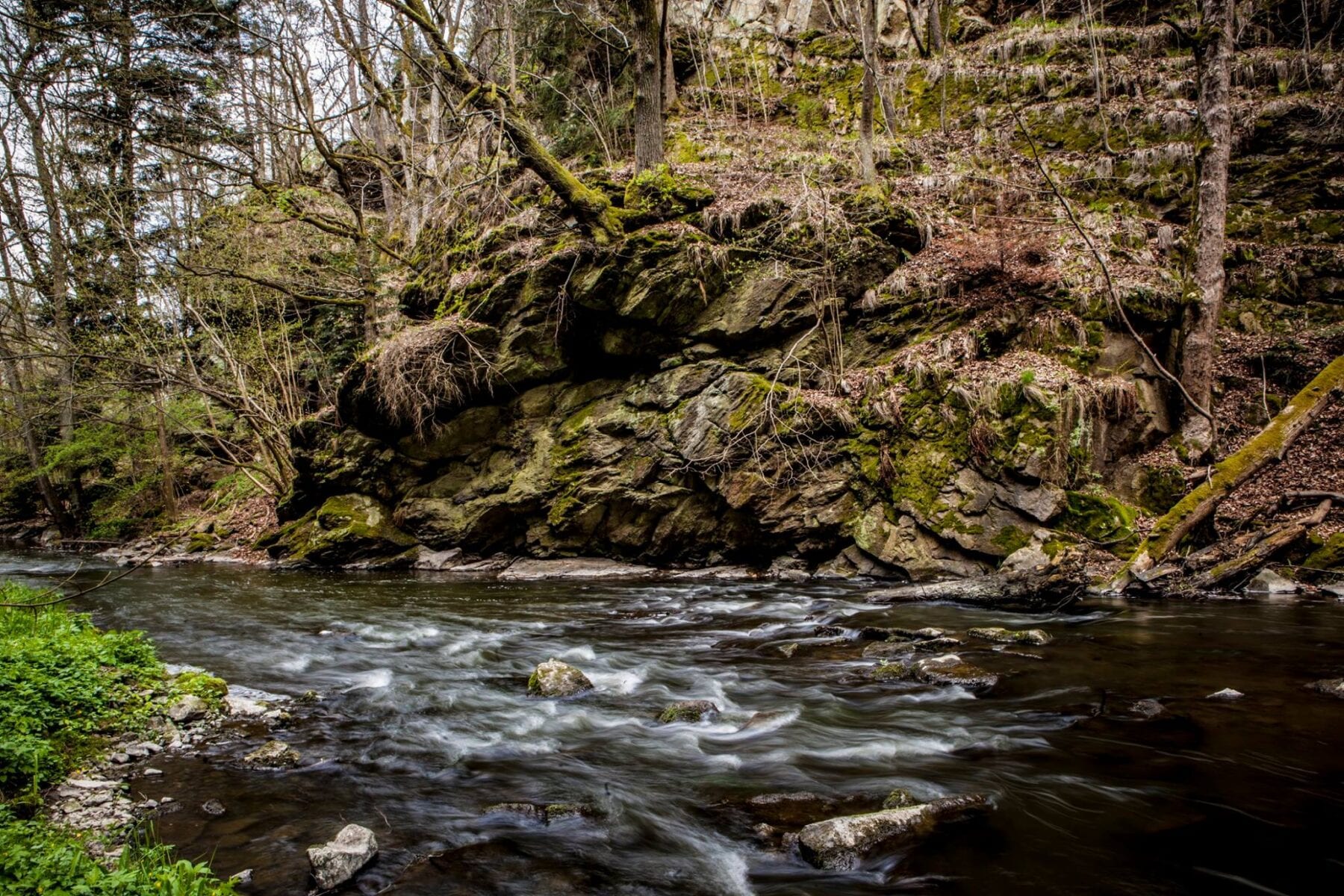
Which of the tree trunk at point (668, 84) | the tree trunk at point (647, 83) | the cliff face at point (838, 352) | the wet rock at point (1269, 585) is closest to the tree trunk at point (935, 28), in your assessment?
the cliff face at point (838, 352)

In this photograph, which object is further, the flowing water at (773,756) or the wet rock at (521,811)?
the wet rock at (521,811)

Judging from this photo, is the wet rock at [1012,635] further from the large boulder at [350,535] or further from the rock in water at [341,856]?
the large boulder at [350,535]

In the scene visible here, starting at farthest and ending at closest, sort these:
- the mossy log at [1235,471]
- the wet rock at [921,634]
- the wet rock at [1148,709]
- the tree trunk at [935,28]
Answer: the tree trunk at [935,28], the mossy log at [1235,471], the wet rock at [921,634], the wet rock at [1148,709]

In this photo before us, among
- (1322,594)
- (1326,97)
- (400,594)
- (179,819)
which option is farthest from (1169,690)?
(1326,97)

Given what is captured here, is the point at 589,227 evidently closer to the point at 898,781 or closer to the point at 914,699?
the point at 914,699

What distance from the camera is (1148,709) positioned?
4660 mm

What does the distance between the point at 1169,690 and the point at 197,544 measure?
67.0 ft

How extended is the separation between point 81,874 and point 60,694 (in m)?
2.60

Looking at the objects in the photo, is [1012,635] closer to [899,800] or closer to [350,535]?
[899,800]

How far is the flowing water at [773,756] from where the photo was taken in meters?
3.10

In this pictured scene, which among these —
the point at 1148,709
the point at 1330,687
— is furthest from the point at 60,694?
the point at 1330,687

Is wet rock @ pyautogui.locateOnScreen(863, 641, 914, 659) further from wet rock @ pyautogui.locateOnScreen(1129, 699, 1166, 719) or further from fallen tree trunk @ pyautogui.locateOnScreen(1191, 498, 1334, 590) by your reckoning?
fallen tree trunk @ pyautogui.locateOnScreen(1191, 498, 1334, 590)

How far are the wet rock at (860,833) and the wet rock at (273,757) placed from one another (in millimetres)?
3295

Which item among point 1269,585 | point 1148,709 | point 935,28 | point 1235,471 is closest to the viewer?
point 1148,709
